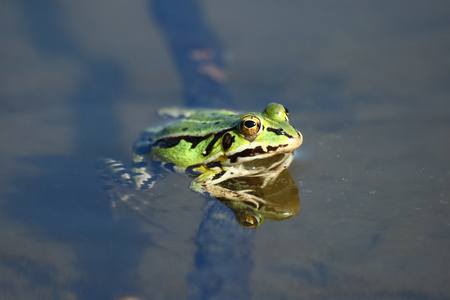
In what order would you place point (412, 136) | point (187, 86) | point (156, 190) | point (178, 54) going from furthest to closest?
point (178, 54), point (187, 86), point (412, 136), point (156, 190)

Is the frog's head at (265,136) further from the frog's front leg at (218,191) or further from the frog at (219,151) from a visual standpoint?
the frog's front leg at (218,191)

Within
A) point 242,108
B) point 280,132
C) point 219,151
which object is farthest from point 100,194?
point 242,108

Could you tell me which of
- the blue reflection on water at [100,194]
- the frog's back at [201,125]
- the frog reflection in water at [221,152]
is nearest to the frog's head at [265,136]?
the frog reflection in water at [221,152]

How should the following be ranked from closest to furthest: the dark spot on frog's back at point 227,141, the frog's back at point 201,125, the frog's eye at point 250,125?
the frog's eye at point 250,125 → the dark spot on frog's back at point 227,141 → the frog's back at point 201,125

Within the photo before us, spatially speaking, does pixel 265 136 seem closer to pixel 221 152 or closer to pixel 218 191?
pixel 221 152

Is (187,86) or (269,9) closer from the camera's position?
(187,86)

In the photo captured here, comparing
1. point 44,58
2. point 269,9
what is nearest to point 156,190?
point 44,58

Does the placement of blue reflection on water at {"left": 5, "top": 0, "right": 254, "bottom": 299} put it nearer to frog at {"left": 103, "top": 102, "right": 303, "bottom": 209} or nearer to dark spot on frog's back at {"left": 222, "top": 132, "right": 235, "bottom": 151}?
frog at {"left": 103, "top": 102, "right": 303, "bottom": 209}

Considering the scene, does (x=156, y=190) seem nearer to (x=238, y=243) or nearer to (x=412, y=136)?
(x=238, y=243)
